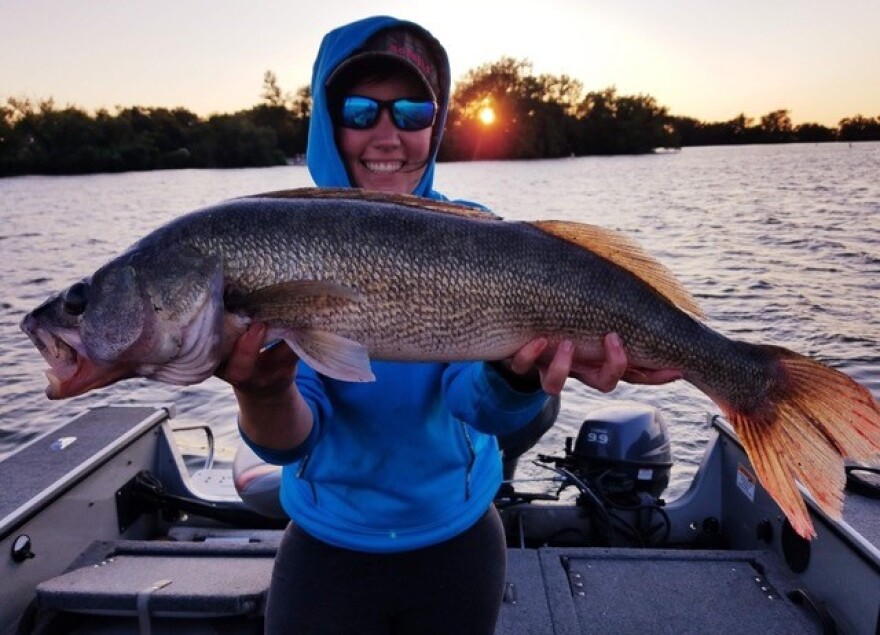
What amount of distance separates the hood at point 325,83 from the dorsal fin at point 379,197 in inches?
21.6

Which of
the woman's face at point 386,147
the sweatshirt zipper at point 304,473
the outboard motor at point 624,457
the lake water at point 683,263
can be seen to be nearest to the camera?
the sweatshirt zipper at point 304,473

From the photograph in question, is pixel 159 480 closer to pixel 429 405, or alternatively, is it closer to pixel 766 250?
pixel 429 405

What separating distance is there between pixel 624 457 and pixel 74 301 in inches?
144

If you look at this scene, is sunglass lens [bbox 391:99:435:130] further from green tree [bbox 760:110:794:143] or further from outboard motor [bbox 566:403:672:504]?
green tree [bbox 760:110:794:143]

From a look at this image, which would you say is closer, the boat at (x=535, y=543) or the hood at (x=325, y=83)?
the hood at (x=325, y=83)

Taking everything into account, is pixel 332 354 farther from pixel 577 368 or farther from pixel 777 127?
pixel 777 127

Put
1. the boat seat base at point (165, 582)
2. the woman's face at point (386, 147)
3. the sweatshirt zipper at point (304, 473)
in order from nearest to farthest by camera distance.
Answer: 1. the sweatshirt zipper at point (304, 473)
2. the woman's face at point (386, 147)
3. the boat seat base at point (165, 582)

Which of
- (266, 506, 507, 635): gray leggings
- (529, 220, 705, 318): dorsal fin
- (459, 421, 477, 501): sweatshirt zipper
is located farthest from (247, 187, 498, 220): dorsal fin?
(266, 506, 507, 635): gray leggings

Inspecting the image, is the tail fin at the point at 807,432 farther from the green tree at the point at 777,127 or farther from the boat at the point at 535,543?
the green tree at the point at 777,127

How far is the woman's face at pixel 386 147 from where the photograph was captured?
2543 mm

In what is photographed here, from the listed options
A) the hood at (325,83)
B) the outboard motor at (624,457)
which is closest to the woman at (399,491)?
the hood at (325,83)

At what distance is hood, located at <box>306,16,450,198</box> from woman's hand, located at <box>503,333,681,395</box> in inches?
39.6

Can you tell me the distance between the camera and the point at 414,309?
213 cm

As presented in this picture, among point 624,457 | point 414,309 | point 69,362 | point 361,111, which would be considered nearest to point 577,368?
point 414,309
